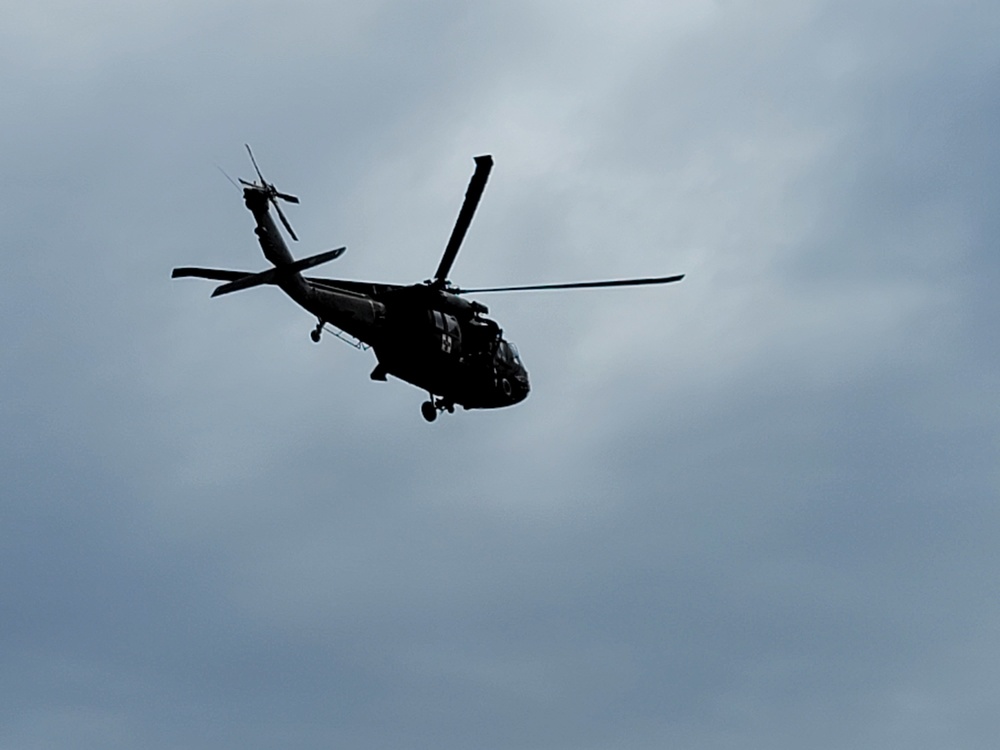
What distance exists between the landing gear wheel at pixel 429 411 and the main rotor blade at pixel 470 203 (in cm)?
827

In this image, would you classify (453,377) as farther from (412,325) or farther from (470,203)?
(470,203)

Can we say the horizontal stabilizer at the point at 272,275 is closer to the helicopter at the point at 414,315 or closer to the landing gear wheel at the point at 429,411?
the helicopter at the point at 414,315

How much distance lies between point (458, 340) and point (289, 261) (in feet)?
32.0

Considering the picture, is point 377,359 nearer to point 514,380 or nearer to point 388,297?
point 388,297

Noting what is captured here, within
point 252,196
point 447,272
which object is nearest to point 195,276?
point 252,196

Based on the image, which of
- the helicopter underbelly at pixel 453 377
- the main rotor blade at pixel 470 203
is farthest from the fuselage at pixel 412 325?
the main rotor blade at pixel 470 203

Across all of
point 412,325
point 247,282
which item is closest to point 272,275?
point 247,282

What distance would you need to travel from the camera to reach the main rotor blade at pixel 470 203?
5575 centimetres

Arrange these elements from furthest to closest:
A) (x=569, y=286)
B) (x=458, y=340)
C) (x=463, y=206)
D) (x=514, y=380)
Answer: (x=514, y=380), (x=458, y=340), (x=569, y=286), (x=463, y=206)

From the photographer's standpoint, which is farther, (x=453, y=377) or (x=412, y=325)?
(x=453, y=377)

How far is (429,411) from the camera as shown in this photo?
222 ft

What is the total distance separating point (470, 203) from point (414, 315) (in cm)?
896

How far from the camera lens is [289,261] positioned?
59.8 metres

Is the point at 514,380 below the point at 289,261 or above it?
above
